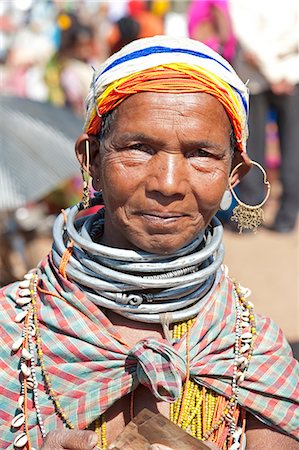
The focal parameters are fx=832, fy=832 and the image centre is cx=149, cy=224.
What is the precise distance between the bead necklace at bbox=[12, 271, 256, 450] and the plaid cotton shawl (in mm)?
17

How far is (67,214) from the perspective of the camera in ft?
7.79

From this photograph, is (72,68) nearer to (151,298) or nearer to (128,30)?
(128,30)

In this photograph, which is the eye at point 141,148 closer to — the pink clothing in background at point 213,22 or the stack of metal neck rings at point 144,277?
the stack of metal neck rings at point 144,277

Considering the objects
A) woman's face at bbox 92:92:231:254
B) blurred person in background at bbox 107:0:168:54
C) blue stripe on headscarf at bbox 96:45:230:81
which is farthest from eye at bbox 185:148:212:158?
blurred person in background at bbox 107:0:168:54

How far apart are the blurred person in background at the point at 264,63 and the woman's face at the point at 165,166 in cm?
552

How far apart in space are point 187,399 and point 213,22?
6.01 meters

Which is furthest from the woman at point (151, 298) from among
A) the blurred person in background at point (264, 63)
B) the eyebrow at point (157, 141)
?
the blurred person in background at point (264, 63)

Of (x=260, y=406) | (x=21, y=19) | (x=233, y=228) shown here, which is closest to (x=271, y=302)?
(x=233, y=228)

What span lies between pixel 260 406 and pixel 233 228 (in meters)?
6.02

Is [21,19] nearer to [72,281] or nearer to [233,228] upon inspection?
[233,228]

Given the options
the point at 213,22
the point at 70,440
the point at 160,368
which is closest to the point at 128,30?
the point at 213,22

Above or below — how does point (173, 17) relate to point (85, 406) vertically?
above

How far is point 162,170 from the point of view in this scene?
2020mm

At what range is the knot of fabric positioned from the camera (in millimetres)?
2061
